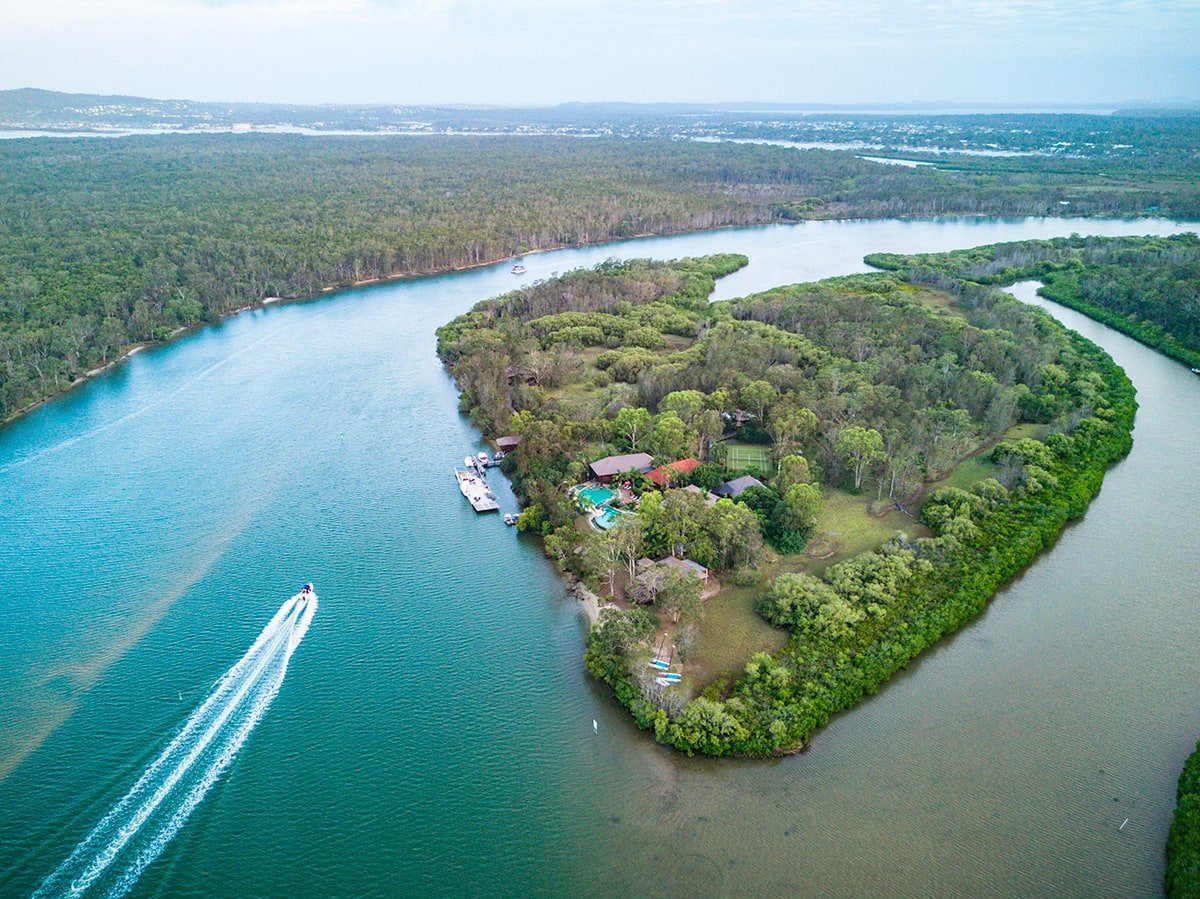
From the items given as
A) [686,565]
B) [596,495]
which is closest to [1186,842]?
[686,565]

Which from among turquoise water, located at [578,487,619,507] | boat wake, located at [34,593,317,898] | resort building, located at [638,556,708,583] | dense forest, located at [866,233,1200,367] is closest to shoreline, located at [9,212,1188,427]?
dense forest, located at [866,233,1200,367]

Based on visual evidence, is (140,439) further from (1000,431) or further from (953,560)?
(1000,431)

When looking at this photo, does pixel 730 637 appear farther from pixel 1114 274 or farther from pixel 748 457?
pixel 1114 274

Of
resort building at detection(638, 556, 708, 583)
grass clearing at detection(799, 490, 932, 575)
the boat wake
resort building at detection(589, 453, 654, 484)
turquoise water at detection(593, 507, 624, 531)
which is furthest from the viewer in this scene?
resort building at detection(589, 453, 654, 484)

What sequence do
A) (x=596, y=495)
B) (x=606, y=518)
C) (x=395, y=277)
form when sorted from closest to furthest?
(x=606, y=518) < (x=596, y=495) < (x=395, y=277)

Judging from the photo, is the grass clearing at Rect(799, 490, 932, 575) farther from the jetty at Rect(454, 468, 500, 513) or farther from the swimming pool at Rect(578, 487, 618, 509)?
the jetty at Rect(454, 468, 500, 513)

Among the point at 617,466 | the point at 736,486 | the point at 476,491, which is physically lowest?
the point at 476,491

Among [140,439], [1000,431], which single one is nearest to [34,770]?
[140,439]
